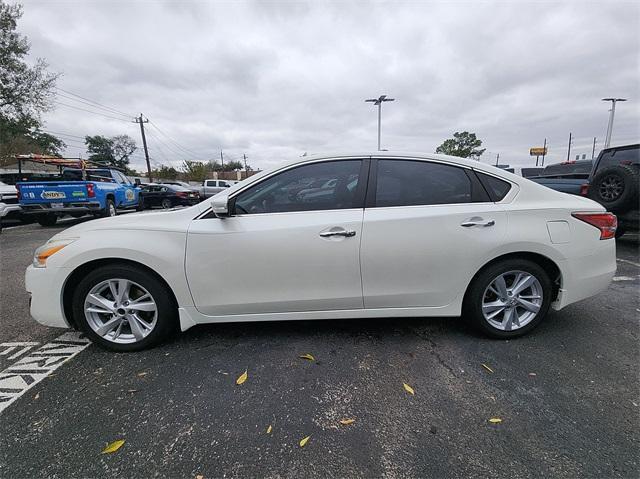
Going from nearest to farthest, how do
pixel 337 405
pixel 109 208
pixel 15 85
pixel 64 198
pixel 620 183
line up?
pixel 337 405
pixel 620 183
pixel 64 198
pixel 109 208
pixel 15 85

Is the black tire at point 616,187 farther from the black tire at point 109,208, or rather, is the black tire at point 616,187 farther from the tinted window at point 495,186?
the black tire at point 109,208

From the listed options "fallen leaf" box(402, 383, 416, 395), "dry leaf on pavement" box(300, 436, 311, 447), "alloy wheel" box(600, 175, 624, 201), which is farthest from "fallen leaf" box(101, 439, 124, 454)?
"alloy wheel" box(600, 175, 624, 201)

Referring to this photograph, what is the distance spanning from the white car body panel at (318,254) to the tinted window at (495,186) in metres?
0.06

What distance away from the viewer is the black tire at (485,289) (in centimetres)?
251

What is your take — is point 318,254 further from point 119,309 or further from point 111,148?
point 111,148

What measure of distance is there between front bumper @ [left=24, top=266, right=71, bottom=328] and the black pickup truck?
7.47 metres

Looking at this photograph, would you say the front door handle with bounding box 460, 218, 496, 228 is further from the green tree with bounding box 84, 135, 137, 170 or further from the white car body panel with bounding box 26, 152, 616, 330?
the green tree with bounding box 84, 135, 137, 170

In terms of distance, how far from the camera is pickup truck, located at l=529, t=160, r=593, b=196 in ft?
22.9

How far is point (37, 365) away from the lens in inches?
92.2

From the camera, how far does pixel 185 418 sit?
6.04 ft

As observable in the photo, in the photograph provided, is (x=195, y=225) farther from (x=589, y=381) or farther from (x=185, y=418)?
(x=589, y=381)

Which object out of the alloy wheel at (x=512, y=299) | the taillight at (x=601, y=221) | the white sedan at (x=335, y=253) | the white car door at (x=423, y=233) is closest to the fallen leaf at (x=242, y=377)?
the white sedan at (x=335, y=253)

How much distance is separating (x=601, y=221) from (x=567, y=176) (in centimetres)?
671

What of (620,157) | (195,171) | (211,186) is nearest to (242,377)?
(620,157)
